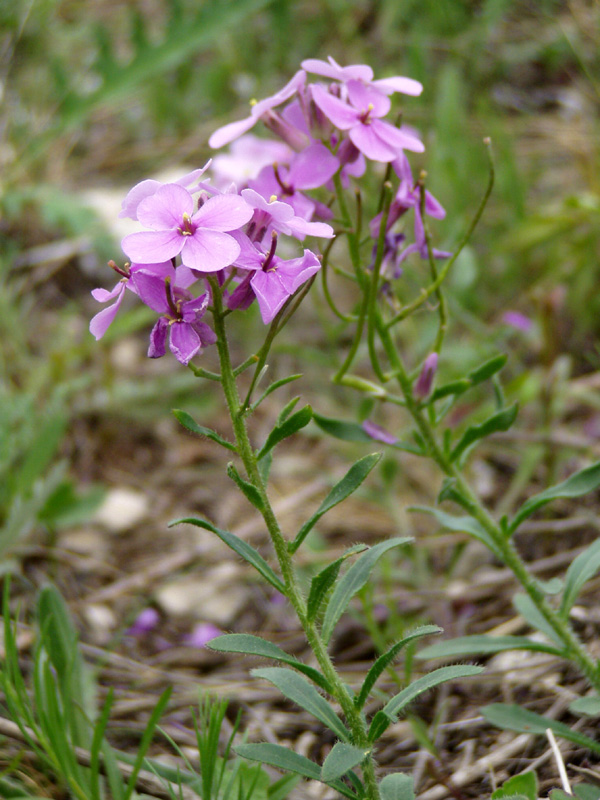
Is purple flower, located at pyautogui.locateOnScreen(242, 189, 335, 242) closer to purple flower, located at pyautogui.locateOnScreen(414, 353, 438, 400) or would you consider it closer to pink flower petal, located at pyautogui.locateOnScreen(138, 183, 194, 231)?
pink flower petal, located at pyautogui.locateOnScreen(138, 183, 194, 231)

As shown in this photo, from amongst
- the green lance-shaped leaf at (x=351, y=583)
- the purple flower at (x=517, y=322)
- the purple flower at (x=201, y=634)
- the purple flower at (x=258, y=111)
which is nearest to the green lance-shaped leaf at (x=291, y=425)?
the green lance-shaped leaf at (x=351, y=583)

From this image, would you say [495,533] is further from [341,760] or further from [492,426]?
[341,760]

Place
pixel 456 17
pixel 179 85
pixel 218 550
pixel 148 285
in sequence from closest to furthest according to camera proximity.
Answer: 1. pixel 148 285
2. pixel 218 550
3. pixel 456 17
4. pixel 179 85

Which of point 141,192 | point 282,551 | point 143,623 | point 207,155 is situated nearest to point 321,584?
point 282,551

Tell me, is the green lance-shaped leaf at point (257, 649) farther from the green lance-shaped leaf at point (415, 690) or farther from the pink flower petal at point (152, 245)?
the pink flower petal at point (152, 245)

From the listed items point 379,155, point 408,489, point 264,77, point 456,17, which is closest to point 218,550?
point 408,489

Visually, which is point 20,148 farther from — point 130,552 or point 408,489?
point 408,489

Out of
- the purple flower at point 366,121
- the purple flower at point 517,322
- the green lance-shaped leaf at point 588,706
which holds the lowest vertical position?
the green lance-shaped leaf at point 588,706
